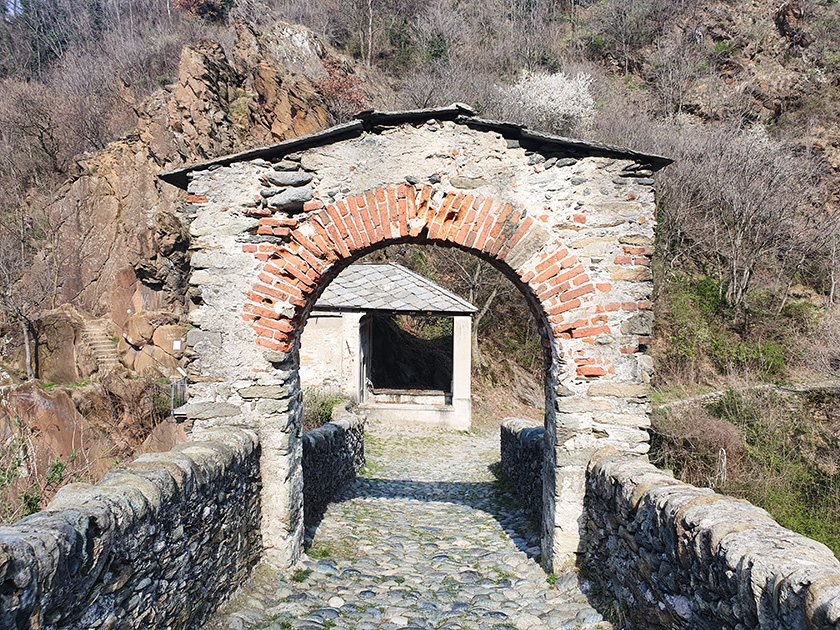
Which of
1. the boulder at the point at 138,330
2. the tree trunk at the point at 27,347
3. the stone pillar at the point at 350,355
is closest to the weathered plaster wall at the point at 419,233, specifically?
the stone pillar at the point at 350,355

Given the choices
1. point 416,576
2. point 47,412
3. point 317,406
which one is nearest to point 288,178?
point 416,576

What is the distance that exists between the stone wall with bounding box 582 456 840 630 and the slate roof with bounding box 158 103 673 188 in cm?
279

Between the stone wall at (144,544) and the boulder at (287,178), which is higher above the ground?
the boulder at (287,178)

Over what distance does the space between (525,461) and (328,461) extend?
2887mm

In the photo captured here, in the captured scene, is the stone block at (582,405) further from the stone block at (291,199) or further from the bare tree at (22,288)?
the bare tree at (22,288)

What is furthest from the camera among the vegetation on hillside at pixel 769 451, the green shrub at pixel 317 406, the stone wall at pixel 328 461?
the green shrub at pixel 317 406

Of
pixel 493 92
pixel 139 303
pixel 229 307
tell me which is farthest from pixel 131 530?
pixel 493 92

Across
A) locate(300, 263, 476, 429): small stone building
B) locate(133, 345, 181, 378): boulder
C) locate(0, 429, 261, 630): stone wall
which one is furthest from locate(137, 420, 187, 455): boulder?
locate(0, 429, 261, 630): stone wall

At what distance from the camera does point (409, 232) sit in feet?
16.2

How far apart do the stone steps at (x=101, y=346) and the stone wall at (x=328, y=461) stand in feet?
32.8

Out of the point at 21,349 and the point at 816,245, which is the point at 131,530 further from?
the point at 816,245

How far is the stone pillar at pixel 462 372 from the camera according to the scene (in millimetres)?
14023

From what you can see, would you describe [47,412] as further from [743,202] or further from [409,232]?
[743,202]

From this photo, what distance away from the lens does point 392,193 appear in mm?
4879
